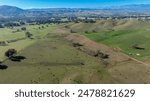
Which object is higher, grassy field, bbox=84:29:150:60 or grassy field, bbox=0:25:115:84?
grassy field, bbox=0:25:115:84

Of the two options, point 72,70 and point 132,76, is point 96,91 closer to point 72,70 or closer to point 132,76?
point 132,76

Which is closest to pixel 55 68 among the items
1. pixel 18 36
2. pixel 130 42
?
pixel 130 42

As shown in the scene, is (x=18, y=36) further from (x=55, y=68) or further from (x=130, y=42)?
(x=55, y=68)

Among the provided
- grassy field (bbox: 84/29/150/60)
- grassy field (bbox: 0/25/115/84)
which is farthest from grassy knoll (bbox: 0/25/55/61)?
grassy field (bbox: 84/29/150/60)

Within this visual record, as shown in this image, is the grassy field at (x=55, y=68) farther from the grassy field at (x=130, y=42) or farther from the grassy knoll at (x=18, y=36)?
the grassy field at (x=130, y=42)

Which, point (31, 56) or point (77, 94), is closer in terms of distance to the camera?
point (77, 94)

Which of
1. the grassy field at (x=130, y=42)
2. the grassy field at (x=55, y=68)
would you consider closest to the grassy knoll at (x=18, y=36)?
the grassy field at (x=55, y=68)

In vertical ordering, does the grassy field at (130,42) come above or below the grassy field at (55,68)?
below

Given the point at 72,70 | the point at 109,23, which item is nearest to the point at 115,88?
A: the point at 72,70

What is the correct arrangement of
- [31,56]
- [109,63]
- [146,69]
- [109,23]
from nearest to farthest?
[146,69] → [109,63] → [31,56] → [109,23]

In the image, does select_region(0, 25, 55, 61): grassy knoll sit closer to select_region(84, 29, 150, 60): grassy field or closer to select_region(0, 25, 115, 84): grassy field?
select_region(0, 25, 115, 84): grassy field

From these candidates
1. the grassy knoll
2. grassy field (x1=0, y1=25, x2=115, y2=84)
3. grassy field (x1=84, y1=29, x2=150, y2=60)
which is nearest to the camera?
grassy field (x1=0, y1=25, x2=115, y2=84)
